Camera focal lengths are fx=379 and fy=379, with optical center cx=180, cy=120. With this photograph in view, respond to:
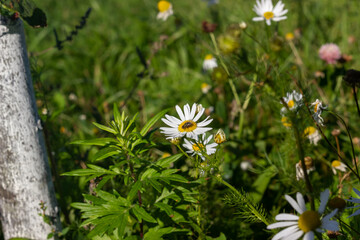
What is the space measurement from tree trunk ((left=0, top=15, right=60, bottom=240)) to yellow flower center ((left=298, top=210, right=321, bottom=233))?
939mm

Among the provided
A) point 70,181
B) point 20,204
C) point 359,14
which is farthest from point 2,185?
point 359,14

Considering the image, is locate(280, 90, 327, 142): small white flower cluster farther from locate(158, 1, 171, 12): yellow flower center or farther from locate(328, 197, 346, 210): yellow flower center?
locate(158, 1, 171, 12): yellow flower center

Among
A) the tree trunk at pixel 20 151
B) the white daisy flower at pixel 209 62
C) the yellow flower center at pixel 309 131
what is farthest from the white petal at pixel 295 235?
the white daisy flower at pixel 209 62

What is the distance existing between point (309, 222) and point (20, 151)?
98 centimetres

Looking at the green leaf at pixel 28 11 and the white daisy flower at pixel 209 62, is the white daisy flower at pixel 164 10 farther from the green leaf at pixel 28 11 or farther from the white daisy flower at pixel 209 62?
the green leaf at pixel 28 11

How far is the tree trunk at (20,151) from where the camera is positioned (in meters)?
1.29

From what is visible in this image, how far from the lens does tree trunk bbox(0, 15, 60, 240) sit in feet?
4.24

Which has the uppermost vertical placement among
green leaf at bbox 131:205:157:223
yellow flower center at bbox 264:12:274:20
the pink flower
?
yellow flower center at bbox 264:12:274:20

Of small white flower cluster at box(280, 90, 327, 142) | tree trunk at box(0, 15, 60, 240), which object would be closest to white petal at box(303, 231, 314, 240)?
small white flower cluster at box(280, 90, 327, 142)

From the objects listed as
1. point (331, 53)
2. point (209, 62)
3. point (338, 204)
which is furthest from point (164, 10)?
point (338, 204)

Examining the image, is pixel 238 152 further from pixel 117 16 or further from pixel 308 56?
pixel 117 16

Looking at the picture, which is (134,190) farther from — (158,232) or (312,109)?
(312,109)

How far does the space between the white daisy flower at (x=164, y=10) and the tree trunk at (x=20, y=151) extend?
1.21m

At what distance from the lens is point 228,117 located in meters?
2.33
